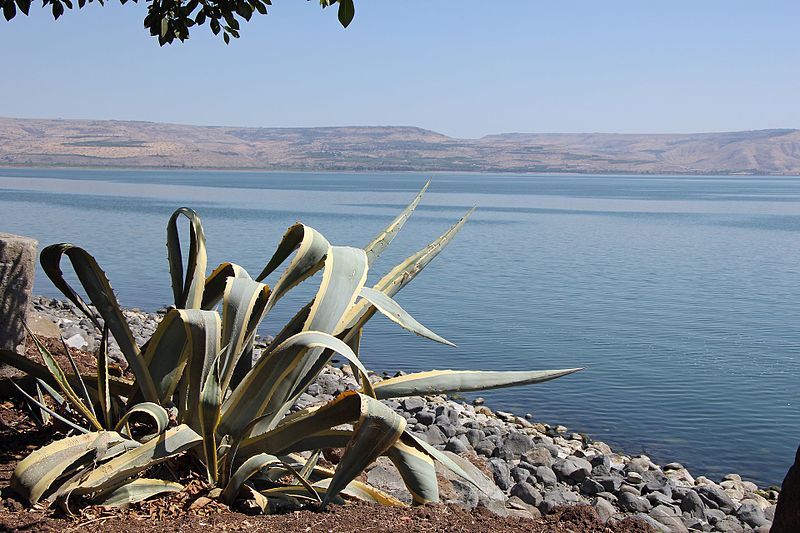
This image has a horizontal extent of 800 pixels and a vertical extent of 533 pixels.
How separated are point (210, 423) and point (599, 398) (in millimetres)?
7772

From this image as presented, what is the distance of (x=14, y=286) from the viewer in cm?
516

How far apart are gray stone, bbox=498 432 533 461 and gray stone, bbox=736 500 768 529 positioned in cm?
166

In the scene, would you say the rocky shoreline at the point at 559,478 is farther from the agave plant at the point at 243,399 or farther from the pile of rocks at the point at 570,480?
the agave plant at the point at 243,399

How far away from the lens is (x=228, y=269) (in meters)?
4.68

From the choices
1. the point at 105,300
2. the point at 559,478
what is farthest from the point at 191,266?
the point at 559,478

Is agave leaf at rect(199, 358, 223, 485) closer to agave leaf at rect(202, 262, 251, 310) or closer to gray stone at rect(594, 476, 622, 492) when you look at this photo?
agave leaf at rect(202, 262, 251, 310)

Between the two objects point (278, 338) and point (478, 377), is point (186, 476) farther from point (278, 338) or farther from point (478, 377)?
point (478, 377)

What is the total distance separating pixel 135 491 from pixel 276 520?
0.62m

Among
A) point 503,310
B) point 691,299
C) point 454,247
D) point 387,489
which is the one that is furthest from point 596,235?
point 387,489

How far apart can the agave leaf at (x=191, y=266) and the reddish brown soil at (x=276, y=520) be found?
3.53 ft

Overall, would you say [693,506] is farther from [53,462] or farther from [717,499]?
[53,462]

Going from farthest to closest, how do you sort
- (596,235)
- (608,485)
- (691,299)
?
1. (596,235)
2. (691,299)
3. (608,485)

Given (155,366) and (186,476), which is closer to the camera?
(186,476)

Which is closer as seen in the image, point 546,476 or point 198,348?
point 198,348
